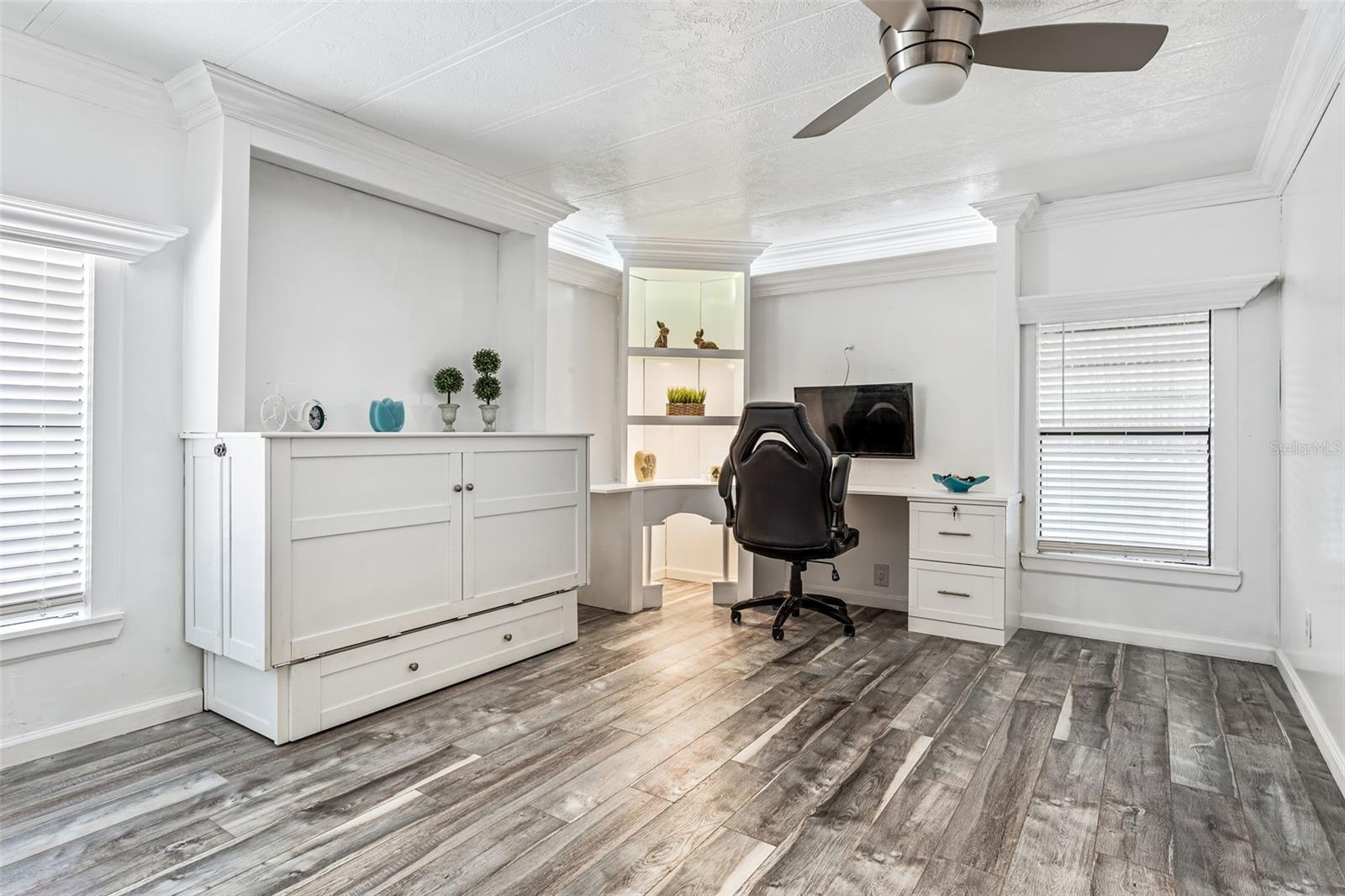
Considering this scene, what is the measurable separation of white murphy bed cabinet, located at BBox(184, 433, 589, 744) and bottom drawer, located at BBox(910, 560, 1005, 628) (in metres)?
2.10

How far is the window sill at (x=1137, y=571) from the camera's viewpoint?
3607 millimetres

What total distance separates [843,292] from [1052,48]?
9.60 ft

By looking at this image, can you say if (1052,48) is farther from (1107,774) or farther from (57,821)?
(57,821)

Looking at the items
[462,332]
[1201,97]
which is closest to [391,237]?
[462,332]

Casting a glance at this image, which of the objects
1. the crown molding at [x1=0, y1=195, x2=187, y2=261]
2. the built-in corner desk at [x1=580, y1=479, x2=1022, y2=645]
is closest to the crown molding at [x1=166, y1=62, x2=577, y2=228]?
the crown molding at [x1=0, y1=195, x2=187, y2=261]

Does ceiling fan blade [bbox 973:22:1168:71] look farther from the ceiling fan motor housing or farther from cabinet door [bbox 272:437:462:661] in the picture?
cabinet door [bbox 272:437:462:661]

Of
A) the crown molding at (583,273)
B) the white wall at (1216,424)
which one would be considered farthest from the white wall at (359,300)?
the white wall at (1216,424)

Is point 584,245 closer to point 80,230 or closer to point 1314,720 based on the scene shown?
point 80,230

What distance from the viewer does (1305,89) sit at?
2.57 metres

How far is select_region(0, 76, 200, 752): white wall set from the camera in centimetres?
242

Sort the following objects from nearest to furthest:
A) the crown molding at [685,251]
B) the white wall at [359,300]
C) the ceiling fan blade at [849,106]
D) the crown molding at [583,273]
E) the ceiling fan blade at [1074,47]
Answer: the ceiling fan blade at [1074,47] < the ceiling fan blade at [849,106] < the white wall at [359,300] < the crown molding at [583,273] < the crown molding at [685,251]

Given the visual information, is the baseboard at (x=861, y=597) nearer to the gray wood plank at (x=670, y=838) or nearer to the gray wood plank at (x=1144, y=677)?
the gray wood plank at (x=1144, y=677)

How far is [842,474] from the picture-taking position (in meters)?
3.78

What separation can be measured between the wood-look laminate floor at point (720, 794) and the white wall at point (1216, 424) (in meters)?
0.45
